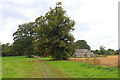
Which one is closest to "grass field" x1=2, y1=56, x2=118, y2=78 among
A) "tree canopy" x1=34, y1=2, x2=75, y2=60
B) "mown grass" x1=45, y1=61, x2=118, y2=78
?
"mown grass" x1=45, y1=61, x2=118, y2=78

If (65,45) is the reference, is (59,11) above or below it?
above

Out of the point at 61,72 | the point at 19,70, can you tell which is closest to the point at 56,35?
the point at 19,70

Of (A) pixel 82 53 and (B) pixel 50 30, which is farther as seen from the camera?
(A) pixel 82 53

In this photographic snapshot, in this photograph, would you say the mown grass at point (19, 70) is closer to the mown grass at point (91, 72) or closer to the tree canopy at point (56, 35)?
the mown grass at point (91, 72)

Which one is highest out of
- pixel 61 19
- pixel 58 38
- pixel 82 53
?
pixel 61 19

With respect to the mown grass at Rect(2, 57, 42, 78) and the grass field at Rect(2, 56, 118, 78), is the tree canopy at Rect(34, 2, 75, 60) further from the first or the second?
the grass field at Rect(2, 56, 118, 78)

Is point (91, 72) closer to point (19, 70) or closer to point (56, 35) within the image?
point (19, 70)

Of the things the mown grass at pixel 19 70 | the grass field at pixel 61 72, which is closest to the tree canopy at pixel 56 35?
the mown grass at pixel 19 70

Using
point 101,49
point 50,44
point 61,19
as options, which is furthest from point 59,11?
point 101,49

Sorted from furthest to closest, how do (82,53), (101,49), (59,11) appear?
(101,49) → (82,53) → (59,11)

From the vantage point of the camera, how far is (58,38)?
132 feet

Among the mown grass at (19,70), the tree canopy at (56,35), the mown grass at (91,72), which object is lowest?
the mown grass at (19,70)

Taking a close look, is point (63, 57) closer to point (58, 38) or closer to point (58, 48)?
point (58, 48)

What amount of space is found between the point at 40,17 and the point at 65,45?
468 inches
